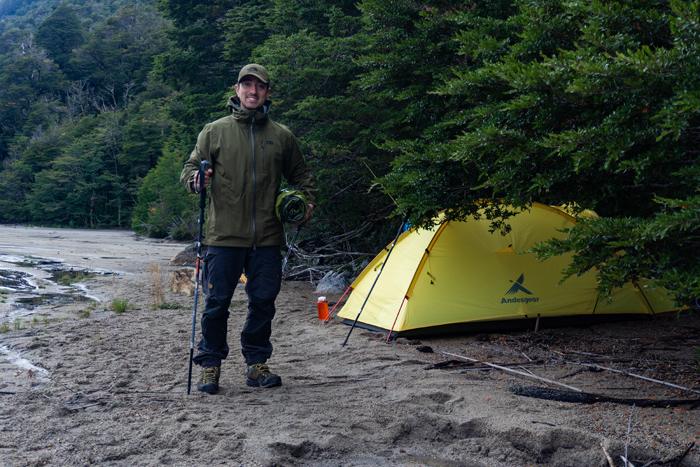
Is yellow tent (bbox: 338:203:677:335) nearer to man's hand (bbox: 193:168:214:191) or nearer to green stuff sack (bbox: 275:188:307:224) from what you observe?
green stuff sack (bbox: 275:188:307:224)

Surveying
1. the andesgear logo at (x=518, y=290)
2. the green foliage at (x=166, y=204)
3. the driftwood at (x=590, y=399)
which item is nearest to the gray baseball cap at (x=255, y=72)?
the driftwood at (x=590, y=399)

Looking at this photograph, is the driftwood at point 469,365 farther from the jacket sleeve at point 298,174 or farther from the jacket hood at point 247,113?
the jacket hood at point 247,113

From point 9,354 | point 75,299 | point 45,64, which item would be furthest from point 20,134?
point 9,354

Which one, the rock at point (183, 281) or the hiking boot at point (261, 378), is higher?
the rock at point (183, 281)

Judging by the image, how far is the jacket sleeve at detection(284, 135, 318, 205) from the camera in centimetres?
404

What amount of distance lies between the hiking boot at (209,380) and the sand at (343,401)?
9cm

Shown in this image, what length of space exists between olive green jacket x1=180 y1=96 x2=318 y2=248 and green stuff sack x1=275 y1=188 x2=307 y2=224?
77 mm

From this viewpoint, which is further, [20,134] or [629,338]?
[20,134]

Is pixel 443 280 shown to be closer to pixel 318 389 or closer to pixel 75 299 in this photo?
pixel 318 389

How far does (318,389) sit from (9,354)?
291 cm

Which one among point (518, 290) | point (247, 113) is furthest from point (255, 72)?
point (518, 290)

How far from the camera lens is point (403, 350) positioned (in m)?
5.12

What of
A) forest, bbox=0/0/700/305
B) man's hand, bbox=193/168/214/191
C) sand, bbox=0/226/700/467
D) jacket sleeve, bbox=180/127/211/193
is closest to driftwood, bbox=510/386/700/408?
sand, bbox=0/226/700/467

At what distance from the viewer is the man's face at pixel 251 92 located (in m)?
3.81
